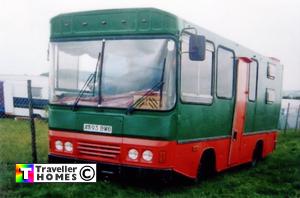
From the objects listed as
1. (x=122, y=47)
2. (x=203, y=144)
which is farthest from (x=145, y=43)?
(x=203, y=144)

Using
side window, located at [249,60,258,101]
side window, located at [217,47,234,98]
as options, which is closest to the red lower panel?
side window, located at [217,47,234,98]

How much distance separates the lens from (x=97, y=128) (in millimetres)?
8156

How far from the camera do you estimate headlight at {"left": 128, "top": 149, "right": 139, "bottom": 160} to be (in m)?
7.85

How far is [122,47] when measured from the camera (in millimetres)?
8062

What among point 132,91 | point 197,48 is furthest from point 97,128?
point 197,48

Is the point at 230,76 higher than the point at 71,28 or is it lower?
lower

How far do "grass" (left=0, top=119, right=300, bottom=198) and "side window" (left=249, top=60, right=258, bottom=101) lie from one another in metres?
2.00

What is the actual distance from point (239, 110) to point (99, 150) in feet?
14.3

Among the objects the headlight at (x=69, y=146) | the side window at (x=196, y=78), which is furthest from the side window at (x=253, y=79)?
the headlight at (x=69, y=146)

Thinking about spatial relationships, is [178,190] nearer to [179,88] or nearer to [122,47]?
[179,88]

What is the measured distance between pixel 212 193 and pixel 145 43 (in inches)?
122

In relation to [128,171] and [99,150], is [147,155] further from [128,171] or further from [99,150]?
[99,150]

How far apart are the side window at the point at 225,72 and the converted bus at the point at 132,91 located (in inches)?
12.2

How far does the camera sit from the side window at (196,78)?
812 centimetres
